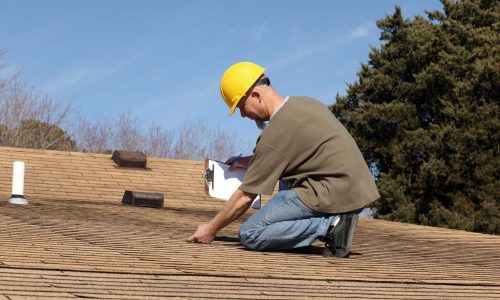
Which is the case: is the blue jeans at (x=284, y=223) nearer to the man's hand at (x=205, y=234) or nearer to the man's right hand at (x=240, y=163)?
the man's hand at (x=205, y=234)

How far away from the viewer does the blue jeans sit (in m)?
5.53

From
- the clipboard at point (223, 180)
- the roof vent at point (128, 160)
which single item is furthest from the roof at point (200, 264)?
the roof vent at point (128, 160)

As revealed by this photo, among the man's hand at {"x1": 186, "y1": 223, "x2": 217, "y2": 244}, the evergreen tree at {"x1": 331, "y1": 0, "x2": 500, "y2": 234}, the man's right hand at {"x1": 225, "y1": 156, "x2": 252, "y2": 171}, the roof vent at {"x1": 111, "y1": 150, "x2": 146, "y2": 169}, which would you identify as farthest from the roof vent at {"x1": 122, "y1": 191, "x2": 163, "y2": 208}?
the evergreen tree at {"x1": 331, "y1": 0, "x2": 500, "y2": 234}

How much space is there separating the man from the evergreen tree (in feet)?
60.7

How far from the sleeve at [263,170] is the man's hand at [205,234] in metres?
0.58

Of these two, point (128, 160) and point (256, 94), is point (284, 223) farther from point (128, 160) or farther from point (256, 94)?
point (128, 160)

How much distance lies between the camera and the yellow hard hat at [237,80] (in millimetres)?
5379

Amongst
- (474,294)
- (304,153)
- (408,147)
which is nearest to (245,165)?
(304,153)

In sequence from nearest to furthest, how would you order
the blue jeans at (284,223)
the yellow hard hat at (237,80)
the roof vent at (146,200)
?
1. the yellow hard hat at (237,80)
2. the blue jeans at (284,223)
3. the roof vent at (146,200)

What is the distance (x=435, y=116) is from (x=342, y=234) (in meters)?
22.3

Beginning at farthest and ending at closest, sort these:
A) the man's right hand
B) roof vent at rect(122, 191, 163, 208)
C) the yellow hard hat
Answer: roof vent at rect(122, 191, 163, 208), the man's right hand, the yellow hard hat

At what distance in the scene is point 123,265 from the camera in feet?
14.3

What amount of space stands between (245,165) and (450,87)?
2128cm

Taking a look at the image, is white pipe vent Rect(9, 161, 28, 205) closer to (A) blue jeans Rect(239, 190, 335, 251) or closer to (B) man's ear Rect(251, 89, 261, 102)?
(A) blue jeans Rect(239, 190, 335, 251)
